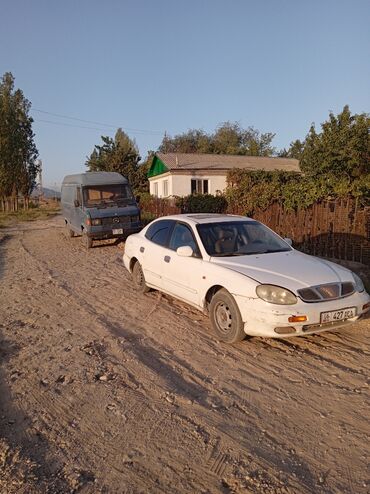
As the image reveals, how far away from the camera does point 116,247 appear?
1405 centimetres

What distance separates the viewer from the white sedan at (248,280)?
451cm

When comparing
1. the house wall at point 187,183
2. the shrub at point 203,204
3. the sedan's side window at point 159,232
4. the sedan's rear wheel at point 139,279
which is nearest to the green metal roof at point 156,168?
the house wall at point 187,183

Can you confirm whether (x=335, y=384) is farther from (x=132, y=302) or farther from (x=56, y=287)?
(x=56, y=287)

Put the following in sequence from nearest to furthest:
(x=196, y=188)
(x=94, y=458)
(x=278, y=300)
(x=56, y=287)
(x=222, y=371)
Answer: (x=94, y=458)
(x=222, y=371)
(x=278, y=300)
(x=56, y=287)
(x=196, y=188)

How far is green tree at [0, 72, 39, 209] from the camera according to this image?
3544 cm

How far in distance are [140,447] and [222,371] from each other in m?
1.47

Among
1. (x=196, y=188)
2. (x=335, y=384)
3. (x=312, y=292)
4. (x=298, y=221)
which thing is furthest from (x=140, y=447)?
(x=196, y=188)

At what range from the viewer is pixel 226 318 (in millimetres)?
5039

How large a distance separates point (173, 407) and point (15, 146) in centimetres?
3727

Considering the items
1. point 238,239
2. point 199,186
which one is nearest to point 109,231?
point 238,239

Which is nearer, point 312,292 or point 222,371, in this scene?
point 222,371

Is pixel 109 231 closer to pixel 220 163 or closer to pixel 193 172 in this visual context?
pixel 193 172

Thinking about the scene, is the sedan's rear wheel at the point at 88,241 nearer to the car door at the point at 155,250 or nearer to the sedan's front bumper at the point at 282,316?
the car door at the point at 155,250

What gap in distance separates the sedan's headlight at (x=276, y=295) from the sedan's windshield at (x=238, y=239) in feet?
3.61
